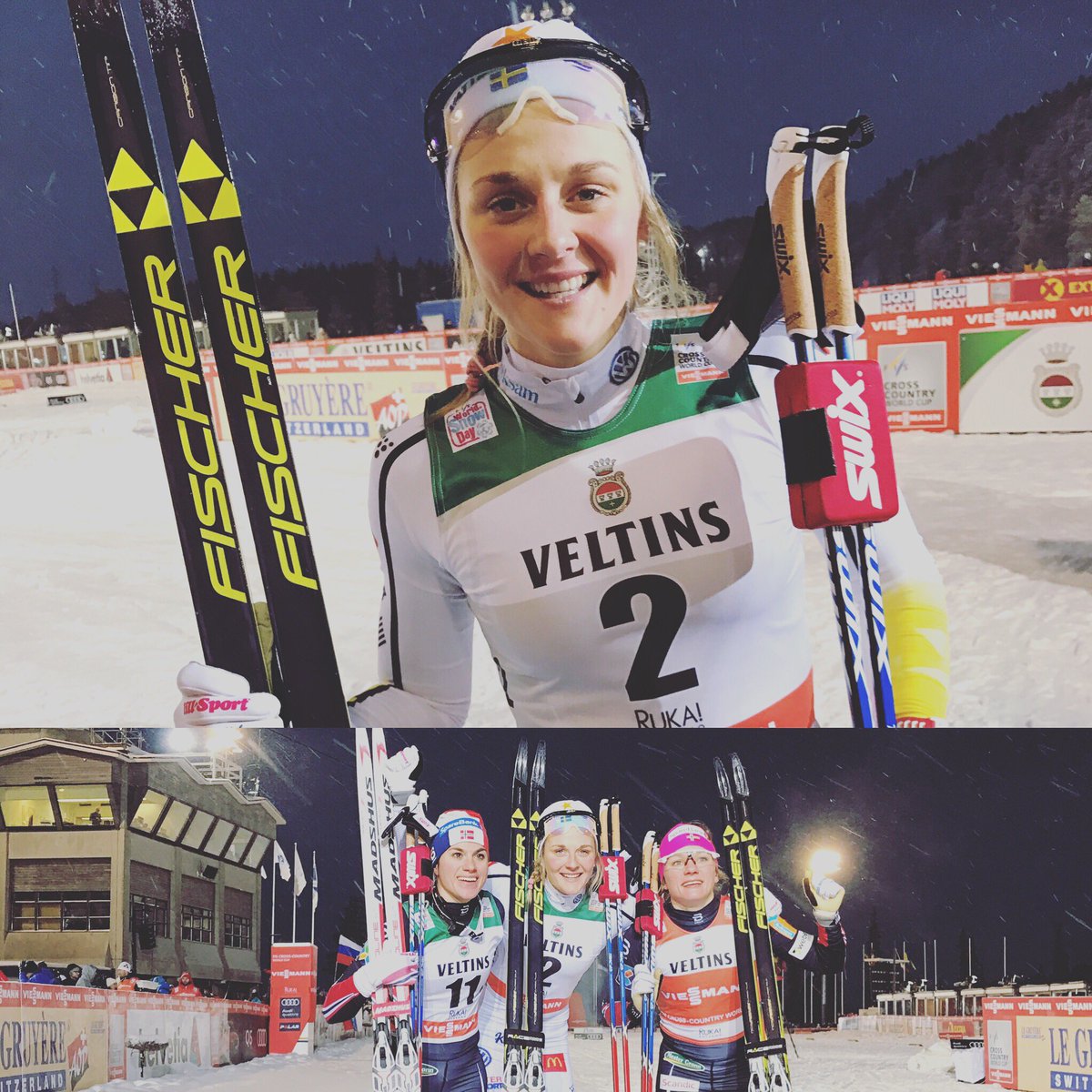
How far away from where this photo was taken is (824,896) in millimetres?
2297

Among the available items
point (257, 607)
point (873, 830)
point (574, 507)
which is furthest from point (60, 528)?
point (873, 830)

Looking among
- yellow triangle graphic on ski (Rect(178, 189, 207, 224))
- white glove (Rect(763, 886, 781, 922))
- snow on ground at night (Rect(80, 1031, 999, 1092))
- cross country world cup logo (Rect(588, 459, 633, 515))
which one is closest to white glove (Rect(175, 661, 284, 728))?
snow on ground at night (Rect(80, 1031, 999, 1092))

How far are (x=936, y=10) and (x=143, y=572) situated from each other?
1.90 m

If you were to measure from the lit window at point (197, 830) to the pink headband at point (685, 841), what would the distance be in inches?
37.2

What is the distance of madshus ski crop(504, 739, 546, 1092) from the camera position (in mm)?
2344

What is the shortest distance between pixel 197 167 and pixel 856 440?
140 centimetres

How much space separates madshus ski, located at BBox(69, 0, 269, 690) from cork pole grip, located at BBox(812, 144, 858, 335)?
4.08 feet

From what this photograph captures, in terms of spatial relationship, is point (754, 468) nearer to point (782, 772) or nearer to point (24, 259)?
point (782, 772)

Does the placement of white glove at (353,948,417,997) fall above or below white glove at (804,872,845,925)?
below

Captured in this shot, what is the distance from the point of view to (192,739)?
2449mm

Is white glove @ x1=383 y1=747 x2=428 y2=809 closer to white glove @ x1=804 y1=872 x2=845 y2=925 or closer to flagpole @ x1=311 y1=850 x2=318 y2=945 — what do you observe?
flagpole @ x1=311 y1=850 x2=318 y2=945

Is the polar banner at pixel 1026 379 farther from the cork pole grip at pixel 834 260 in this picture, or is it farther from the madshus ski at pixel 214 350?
the madshus ski at pixel 214 350

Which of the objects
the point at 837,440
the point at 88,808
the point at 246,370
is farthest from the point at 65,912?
the point at 837,440

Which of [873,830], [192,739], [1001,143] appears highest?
[1001,143]
